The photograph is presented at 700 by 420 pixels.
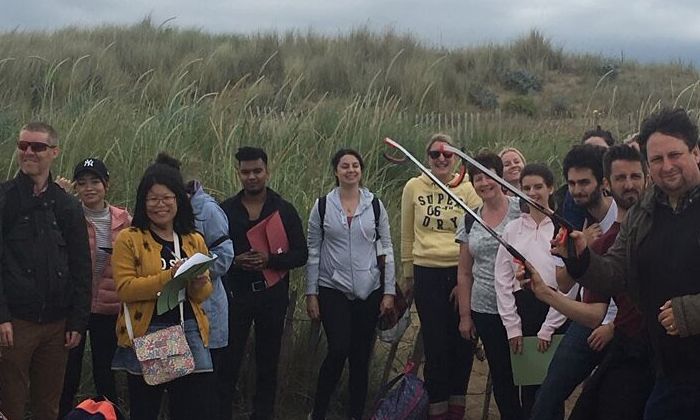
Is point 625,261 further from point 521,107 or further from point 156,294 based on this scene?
point 521,107

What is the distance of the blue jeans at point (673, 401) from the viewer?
3.53 m

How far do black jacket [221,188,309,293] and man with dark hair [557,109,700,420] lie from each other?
8.24 ft

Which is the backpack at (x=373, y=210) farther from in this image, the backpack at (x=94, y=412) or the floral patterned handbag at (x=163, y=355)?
the backpack at (x=94, y=412)

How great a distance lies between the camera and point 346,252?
20.0ft

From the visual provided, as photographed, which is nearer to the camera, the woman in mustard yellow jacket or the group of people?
the group of people

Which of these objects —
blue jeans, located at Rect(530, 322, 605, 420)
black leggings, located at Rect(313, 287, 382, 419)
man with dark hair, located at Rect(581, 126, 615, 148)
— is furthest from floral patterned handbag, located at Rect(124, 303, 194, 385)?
man with dark hair, located at Rect(581, 126, 615, 148)

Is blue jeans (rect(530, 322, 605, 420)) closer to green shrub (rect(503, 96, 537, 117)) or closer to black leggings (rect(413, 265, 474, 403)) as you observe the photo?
black leggings (rect(413, 265, 474, 403))

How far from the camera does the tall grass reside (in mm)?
8508

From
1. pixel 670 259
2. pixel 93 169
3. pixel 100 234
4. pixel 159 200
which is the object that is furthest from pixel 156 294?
pixel 670 259

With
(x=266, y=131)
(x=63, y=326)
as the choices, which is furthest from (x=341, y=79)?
(x=63, y=326)

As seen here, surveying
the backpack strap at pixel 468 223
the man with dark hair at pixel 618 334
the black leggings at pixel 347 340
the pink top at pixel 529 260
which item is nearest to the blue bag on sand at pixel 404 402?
the black leggings at pixel 347 340

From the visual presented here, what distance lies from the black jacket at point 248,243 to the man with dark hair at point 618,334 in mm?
2092

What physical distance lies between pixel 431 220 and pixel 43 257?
100 inches

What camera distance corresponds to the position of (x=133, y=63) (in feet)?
51.5
